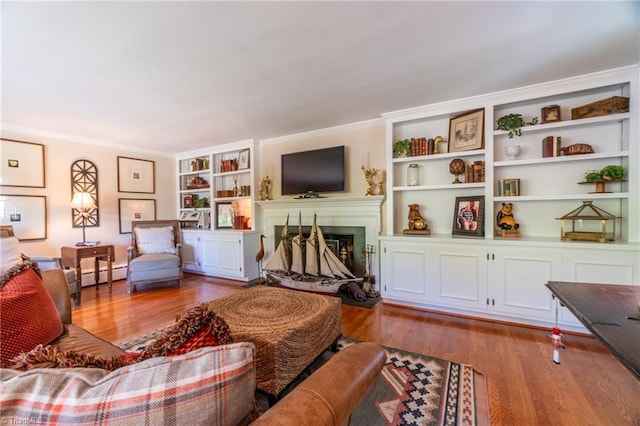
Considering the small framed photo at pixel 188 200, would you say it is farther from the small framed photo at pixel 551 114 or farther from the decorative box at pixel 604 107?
the decorative box at pixel 604 107

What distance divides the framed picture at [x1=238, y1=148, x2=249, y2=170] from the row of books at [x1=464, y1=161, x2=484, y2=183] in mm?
3254

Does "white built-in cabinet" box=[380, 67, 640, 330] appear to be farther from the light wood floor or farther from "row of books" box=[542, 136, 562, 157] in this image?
the light wood floor

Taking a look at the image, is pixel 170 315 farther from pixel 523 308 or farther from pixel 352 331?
pixel 523 308

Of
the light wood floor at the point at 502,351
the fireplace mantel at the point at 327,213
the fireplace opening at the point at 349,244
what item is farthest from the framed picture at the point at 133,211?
the fireplace opening at the point at 349,244

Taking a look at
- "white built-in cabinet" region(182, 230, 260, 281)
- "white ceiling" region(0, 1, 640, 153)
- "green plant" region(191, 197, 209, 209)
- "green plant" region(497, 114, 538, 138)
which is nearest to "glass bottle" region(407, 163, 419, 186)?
"white ceiling" region(0, 1, 640, 153)

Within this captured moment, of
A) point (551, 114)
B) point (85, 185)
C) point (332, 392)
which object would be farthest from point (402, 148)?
point (85, 185)

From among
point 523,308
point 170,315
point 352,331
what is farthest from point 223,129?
point 523,308

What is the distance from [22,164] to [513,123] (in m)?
5.84

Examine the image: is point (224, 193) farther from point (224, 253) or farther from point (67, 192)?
point (67, 192)

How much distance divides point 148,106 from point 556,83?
4.05m

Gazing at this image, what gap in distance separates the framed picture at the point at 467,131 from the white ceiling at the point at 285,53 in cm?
30

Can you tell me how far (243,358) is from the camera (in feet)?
1.95

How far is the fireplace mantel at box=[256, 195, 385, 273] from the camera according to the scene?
140 inches

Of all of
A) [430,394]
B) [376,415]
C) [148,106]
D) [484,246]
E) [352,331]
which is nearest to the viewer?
[376,415]
